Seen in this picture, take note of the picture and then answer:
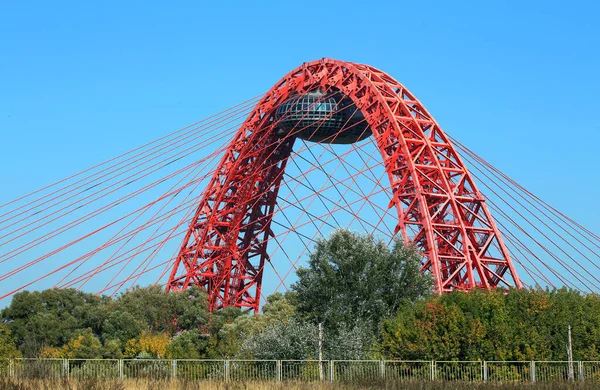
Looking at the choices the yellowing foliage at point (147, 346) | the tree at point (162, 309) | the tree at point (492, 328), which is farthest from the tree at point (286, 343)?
the tree at point (162, 309)

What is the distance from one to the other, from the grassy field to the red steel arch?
22.0 m

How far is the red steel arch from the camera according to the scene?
5669 cm

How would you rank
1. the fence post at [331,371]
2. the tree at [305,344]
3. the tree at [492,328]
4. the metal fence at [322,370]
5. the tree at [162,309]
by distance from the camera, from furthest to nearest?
the tree at [162,309], the tree at [492,328], the tree at [305,344], the metal fence at [322,370], the fence post at [331,371]

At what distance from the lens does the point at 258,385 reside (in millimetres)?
30172

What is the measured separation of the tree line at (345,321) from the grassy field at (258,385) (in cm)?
1172

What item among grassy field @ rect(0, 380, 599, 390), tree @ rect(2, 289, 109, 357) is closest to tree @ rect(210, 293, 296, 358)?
tree @ rect(2, 289, 109, 357)

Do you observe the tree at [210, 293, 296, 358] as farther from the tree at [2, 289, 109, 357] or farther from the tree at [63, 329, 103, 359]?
the tree at [2, 289, 109, 357]

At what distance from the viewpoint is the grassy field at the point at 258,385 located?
27.2 m

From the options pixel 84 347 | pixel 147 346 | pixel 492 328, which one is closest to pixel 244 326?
pixel 147 346

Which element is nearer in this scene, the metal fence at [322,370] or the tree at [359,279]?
the metal fence at [322,370]

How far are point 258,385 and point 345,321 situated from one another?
19.8m

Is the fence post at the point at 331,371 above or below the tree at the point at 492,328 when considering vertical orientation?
below

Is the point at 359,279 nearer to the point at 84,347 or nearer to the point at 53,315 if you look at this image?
the point at 84,347

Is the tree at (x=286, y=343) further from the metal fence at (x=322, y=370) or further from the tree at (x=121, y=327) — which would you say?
the tree at (x=121, y=327)
